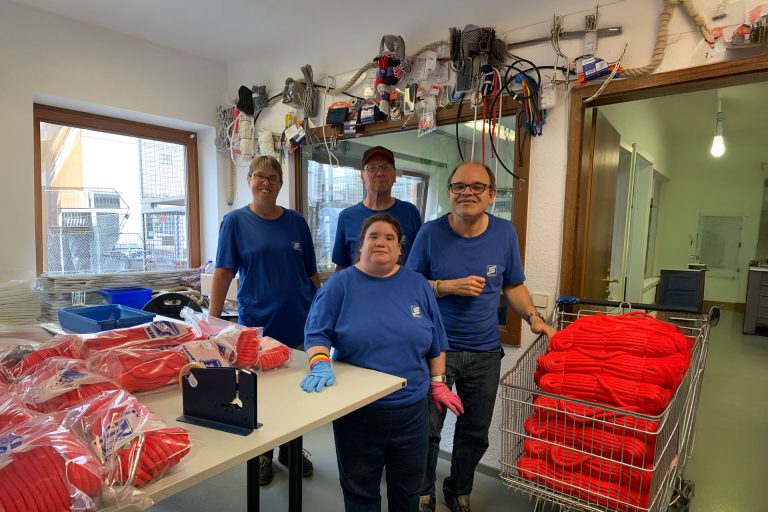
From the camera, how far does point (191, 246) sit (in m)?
4.06

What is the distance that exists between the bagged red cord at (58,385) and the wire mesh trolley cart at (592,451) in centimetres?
115

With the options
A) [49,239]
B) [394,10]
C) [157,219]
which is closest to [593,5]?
[394,10]

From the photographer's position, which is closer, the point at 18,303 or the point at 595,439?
the point at 595,439

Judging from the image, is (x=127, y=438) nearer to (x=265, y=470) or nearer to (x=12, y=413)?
(x=12, y=413)

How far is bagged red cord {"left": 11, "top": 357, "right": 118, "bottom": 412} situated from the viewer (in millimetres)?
1039

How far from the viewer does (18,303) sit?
2523 mm

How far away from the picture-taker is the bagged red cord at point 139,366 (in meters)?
1.27

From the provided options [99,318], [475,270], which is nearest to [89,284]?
[99,318]

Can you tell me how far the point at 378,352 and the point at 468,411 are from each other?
0.71 metres

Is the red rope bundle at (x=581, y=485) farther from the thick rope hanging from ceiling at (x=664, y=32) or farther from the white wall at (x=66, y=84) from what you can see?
the white wall at (x=66, y=84)

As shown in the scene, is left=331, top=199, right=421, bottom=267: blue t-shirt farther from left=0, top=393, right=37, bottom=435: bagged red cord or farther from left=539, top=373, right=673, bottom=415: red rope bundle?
left=0, top=393, right=37, bottom=435: bagged red cord

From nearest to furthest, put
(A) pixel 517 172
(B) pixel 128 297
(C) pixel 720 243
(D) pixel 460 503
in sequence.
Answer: (D) pixel 460 503, (A) pixel 517 172, (B) pixel 128 297, (C) pixel 720 243

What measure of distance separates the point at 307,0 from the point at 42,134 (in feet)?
7.12

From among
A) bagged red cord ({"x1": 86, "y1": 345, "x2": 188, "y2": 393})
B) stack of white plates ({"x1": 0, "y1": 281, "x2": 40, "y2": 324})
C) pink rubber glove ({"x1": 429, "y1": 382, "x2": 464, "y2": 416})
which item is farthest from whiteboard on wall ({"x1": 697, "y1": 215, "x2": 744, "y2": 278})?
stack of white plates ({"x1": 0, "y1": 281, "x2": 40, "y2": 324})
